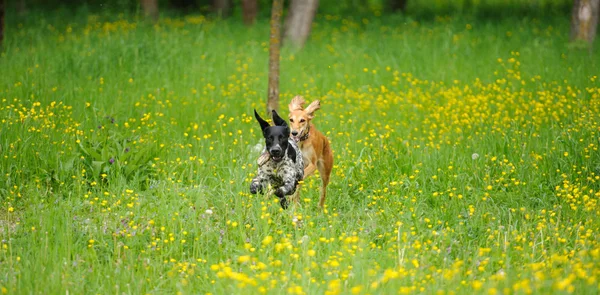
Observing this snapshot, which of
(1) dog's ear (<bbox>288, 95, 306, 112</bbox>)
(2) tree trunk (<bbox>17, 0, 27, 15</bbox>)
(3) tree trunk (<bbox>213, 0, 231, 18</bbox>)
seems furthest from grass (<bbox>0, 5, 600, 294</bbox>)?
(2) tree trunk (<bbox>17, 0, 27, 15</bbox>)

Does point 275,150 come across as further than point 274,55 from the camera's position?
No

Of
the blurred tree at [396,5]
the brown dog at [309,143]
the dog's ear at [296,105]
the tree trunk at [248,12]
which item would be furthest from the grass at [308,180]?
the blurred tree at [396,5]

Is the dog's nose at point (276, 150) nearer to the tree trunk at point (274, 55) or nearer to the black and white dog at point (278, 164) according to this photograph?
the black and white dog at point (278, 164)

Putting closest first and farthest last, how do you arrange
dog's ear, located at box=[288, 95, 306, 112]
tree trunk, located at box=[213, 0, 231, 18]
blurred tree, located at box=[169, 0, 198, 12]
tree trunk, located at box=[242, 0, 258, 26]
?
dog's ear, located at box=[288, 95, 306, 112] → tree trunk, located at box=[242, 0, 258, 26] → tree trunk, located at box=[213, 0, 231, 18] → blurred tree, located at box=[169, 0, 198, 12]

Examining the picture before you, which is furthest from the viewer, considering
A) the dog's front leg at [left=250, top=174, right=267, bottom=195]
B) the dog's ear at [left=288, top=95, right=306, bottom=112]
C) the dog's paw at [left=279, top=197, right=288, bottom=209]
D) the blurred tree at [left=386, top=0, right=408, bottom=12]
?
the blurred tree at [left=386, top=0, right=408, bottom=12]

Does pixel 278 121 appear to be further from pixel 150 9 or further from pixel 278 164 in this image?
pixel 150 9

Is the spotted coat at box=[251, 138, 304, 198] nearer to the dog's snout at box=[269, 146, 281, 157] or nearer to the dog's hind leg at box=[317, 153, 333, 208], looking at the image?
the dog's snout at box=[269, 146, 281, 157]

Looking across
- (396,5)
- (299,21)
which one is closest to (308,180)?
(299,21)

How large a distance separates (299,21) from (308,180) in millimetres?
8182

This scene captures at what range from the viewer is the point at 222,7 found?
70.1ft

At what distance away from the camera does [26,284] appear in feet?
16.6

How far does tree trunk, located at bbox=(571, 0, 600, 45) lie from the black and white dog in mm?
9734

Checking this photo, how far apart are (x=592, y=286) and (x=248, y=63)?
9669 mm

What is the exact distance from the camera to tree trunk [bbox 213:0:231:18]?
2107cm
